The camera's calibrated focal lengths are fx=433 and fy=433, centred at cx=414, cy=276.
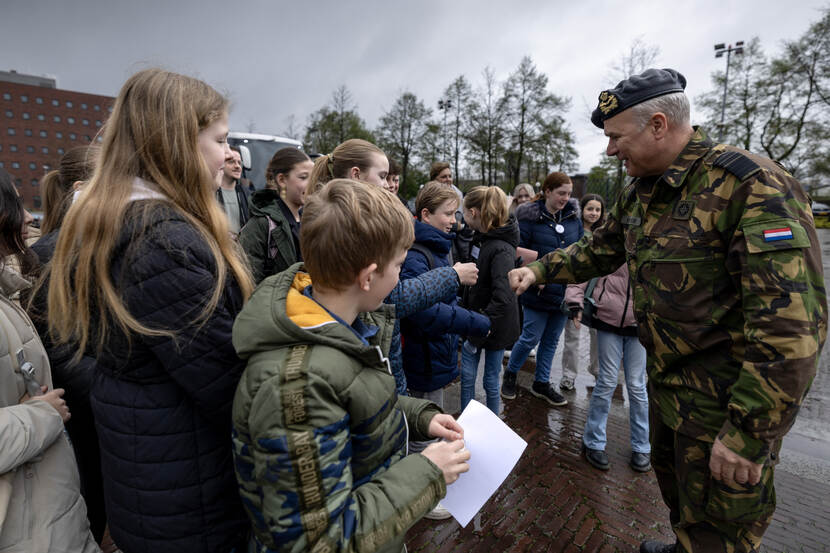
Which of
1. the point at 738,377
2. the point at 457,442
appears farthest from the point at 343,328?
the point at 738,377

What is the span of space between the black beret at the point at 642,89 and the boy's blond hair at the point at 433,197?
38.5 inches

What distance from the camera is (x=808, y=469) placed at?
3.25 metres

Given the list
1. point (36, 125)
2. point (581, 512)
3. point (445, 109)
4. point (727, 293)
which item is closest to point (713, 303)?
point (727, 293)

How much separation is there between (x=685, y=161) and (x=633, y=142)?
24 centimetres

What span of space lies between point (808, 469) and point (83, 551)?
4.46 metres

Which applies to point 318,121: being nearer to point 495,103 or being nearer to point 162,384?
point 495,103

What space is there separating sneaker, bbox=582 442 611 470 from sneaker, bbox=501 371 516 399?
42.8 inches

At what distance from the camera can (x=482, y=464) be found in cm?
138

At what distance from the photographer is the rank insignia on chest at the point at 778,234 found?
1522mm

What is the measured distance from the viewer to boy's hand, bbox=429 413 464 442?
137 centimetres

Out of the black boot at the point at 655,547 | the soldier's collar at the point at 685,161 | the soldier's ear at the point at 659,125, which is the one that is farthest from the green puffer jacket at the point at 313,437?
the black boot at the point at 655,547

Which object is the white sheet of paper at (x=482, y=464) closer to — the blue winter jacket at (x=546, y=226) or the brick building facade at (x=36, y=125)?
the blue winter jacket at (x=546, y=226)

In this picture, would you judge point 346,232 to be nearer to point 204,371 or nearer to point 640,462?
point 204,371

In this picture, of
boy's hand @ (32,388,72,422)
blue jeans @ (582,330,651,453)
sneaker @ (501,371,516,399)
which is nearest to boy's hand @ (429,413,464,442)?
boy's hand @ (32,388,72,422)
